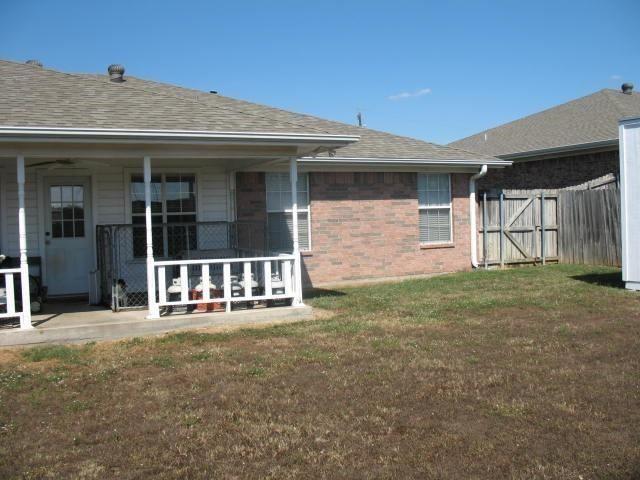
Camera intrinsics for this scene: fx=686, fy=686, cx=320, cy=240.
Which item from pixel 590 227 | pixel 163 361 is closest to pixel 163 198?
pixel 163 361

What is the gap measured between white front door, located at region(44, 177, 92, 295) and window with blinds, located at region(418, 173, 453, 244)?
25.2ft

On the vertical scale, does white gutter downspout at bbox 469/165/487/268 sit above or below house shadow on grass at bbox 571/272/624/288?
above

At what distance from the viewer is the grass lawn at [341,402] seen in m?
4.85

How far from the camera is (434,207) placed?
16.6m

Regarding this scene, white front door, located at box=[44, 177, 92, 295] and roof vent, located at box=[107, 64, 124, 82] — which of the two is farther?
roof vent, located at box=[107, 64, 124, 82]

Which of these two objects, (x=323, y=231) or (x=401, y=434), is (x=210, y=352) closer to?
(x=401, y=434)

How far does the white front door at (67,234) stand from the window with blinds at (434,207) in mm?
7674

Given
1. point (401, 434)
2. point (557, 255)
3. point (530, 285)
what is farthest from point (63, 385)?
point (557, 255)

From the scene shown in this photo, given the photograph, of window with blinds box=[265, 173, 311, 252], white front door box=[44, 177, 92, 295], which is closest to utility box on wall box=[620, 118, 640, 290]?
window with blinds box=[265, 173, 311, 252]

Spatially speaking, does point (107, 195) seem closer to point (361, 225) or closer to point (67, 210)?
point (67, 210)

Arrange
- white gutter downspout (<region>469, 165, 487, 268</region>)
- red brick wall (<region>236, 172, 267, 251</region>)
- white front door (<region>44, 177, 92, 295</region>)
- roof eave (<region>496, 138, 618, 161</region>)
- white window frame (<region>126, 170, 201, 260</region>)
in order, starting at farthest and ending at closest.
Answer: roof eave (<region>496, 138, 618, 161</region>)
white gutter downspout (<region>469, 165, 487, 268</region>)
red brick wall (<region>236, 172, 267, 251</region>)
white window frame (<region>126, 170, 201, 260</region>)
white front door (<region>44, 177, 92, 295</region>)

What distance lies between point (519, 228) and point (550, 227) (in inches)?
42.6

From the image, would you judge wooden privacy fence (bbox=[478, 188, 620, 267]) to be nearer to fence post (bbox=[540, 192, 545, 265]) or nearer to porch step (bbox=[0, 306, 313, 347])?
fence post (bbox=[540, 192, 545, 265])

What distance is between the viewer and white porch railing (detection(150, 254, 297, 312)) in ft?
33.6
